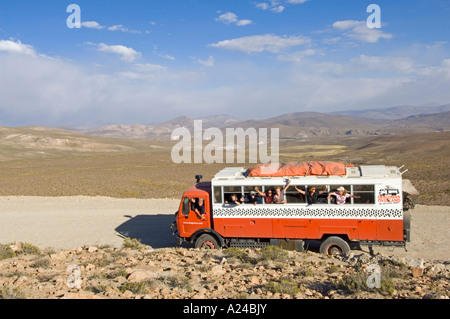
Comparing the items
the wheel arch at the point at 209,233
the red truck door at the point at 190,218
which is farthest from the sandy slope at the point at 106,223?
the wheel arch at the point at 209,233

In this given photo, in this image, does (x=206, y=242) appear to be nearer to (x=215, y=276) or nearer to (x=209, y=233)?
(x=209, y=233)

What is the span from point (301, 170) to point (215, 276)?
5.05 metres

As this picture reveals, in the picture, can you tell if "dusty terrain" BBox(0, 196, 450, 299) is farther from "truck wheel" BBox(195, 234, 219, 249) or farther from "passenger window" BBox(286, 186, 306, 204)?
"passenger window" BBox(286, 186, 306, 204)

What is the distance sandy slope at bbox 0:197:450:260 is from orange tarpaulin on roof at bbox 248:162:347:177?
401 cm

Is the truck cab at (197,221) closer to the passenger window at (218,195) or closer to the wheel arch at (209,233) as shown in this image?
the wheel arch at (209,233)

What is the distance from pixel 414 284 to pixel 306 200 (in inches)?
180

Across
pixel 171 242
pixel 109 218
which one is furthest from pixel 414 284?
pixel 109 218

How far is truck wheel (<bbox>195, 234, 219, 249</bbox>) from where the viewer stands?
1327 cm

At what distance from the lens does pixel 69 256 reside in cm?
1241

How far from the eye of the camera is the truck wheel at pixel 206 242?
1327 cm

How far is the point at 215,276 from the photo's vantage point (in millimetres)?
9398

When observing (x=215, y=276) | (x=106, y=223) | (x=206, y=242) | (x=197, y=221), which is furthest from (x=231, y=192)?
(x=106, y=223)

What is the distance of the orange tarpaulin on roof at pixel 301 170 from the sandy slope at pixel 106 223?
4.01m
